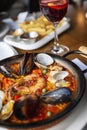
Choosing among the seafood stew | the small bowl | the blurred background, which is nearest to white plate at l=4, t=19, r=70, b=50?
the small bowl

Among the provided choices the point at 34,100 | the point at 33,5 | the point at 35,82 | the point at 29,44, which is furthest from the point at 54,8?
the point at 33,5

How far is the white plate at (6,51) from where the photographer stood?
1.00 metres

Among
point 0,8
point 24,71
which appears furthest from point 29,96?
point 0,8

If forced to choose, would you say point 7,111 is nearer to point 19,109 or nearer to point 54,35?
point 19,109

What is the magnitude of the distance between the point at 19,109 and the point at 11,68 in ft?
0.73

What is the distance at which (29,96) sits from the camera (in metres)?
0.66

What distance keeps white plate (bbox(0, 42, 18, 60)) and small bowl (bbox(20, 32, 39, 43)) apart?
67 mm

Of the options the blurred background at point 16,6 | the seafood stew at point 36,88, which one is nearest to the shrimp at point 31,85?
the seafood stew at point 36,88

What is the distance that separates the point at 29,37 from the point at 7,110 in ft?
1.58

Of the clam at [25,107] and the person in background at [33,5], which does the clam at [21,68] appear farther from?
the person in background at [33,5]

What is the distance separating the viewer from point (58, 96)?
0.67 m

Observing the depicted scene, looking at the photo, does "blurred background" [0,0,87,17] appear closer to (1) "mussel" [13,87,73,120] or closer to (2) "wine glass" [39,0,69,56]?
(2) "wine glass" [39,0,69,56]

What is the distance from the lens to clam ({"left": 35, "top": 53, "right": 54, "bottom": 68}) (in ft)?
2.78

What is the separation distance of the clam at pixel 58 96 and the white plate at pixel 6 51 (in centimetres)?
35
